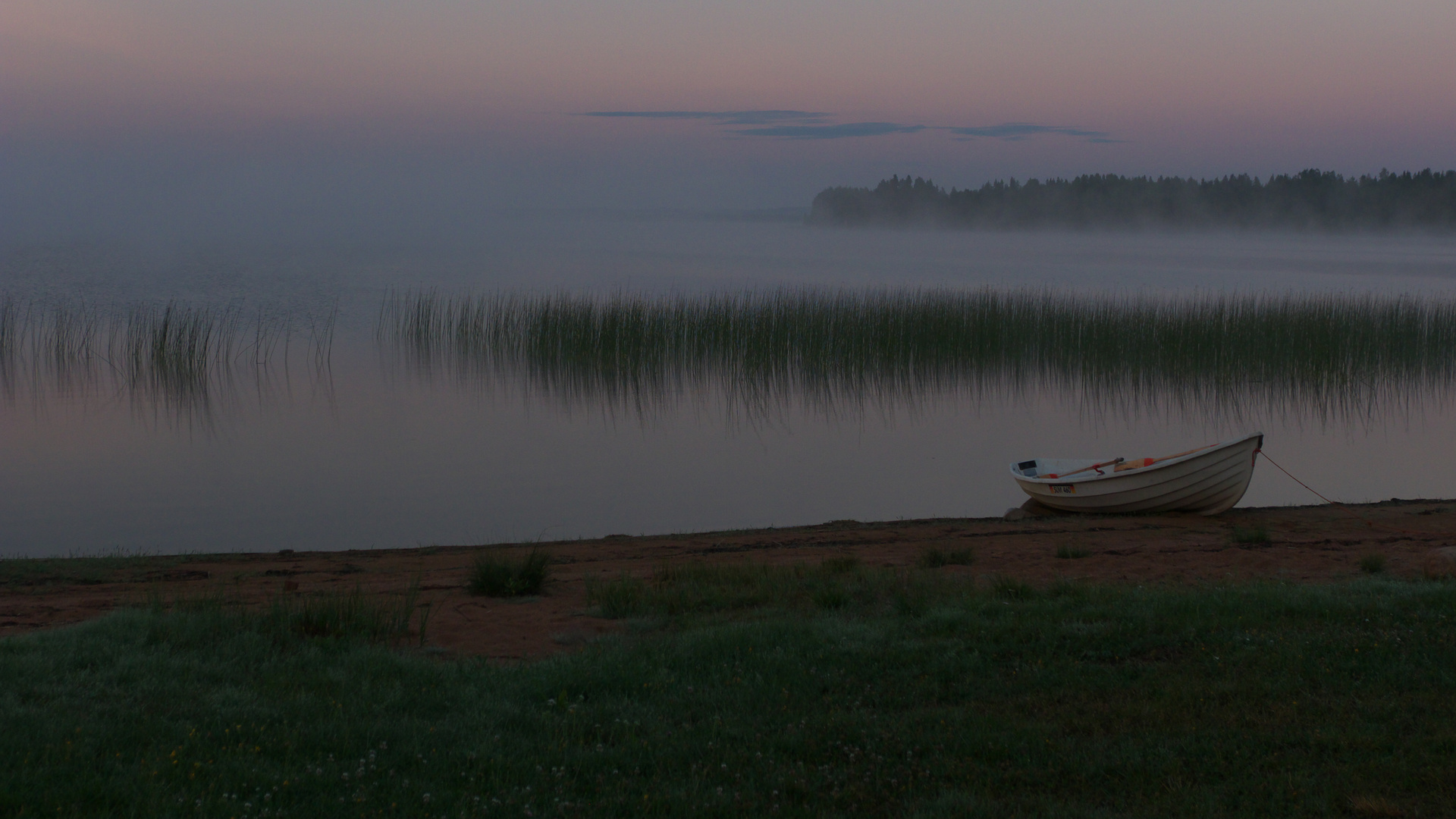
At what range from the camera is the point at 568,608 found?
713 cm

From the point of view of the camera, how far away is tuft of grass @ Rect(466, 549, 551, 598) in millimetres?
7480

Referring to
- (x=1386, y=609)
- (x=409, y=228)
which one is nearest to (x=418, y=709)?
(x=1386, y=609)

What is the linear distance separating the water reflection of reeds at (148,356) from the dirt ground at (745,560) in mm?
8574

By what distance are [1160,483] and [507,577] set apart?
6535 mm

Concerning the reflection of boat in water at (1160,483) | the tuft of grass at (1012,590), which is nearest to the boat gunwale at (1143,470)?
the reflection of boat in water at (1160,483)

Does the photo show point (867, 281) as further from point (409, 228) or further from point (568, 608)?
point (409, 228)

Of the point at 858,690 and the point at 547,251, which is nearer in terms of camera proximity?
the point at 858,690

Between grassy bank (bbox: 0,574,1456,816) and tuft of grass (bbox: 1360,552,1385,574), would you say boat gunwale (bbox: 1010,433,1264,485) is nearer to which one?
tuft of grass (bbox: 1360,552,1385,574)

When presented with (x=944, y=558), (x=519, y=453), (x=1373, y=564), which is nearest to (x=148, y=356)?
(x=519, y=453)

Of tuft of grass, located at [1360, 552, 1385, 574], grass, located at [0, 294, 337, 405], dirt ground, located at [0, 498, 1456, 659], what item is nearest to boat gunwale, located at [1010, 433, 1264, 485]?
dirt ground, located at [0, 498, 1456, 659]

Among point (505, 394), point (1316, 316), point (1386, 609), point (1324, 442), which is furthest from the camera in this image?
point (1316, 316)

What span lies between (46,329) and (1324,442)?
78.3 ft

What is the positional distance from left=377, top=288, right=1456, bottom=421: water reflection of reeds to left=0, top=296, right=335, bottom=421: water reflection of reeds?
11.0ft

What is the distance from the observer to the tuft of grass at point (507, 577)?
7.48 m
